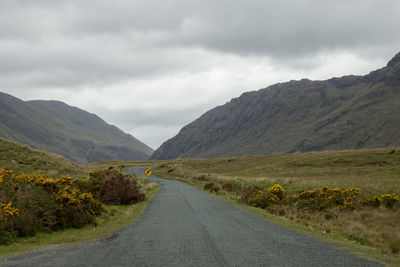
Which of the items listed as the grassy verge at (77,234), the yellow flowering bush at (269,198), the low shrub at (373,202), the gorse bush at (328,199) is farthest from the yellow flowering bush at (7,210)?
the low shrub at (373,202)

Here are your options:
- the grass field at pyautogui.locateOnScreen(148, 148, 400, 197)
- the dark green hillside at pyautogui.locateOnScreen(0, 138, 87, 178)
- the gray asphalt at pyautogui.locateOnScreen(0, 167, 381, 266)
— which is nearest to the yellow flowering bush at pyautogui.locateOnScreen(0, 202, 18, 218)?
the gray asphalt at pyautogui.locateOnScreen(0, 167, 381, 266)

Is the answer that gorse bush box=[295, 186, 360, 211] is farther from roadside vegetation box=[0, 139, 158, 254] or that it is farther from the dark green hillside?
the dark green hillside

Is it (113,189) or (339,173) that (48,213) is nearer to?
(113,189)

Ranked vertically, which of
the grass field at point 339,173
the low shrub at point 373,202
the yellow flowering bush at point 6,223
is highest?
the yellow flowering bush at point 6,223

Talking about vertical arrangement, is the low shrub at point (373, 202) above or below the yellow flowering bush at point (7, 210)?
below

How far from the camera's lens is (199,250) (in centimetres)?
1052

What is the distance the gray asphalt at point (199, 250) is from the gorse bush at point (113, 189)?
9315mm

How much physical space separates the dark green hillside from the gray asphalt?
25487 mm

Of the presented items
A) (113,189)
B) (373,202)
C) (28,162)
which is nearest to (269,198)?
(373,202)

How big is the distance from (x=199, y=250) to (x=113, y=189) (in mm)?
16494

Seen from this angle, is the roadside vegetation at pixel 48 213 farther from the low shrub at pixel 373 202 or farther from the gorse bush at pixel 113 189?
the low shrub at pixel 373 202

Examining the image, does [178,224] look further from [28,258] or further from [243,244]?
[28,258]

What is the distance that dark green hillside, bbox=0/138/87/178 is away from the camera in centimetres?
3594

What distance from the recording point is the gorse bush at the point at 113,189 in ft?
79.4
